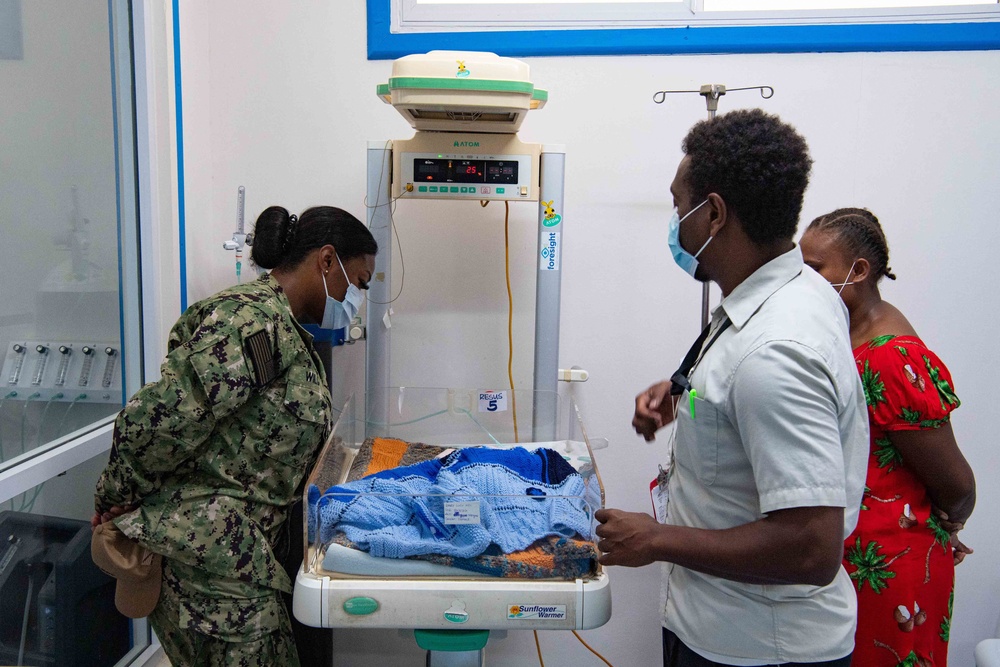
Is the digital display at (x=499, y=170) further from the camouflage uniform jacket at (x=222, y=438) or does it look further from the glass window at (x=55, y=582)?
the glass window at (x=55, y=582)

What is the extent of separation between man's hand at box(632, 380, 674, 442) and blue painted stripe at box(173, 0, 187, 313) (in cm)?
136

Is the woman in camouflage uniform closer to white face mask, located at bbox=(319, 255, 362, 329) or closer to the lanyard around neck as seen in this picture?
white face mask, located at bbox=(319, 255, 362, 329)

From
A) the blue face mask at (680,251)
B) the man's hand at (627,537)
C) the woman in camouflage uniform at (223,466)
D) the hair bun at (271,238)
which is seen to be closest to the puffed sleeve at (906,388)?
the blue face mask at (680,251)

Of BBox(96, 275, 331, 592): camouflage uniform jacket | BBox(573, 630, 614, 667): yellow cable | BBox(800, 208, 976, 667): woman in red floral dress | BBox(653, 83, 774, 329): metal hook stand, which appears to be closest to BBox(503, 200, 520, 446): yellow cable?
BBox(573, 630, 614, 667): yellow cable

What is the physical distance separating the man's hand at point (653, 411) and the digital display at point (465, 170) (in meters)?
0.65

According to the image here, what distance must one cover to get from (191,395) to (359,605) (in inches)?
19.1

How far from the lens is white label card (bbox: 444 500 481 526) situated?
3.88 feet

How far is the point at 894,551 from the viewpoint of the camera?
4.73ft

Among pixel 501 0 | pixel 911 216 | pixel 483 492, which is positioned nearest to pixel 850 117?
pixel 911 216

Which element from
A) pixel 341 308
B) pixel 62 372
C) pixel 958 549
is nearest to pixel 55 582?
pixel 62 372

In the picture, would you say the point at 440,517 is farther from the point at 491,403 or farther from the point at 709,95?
the point at 709,95

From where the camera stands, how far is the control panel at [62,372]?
1.53 m

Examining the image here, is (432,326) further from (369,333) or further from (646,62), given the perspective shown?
(646,62)

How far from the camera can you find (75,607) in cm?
169
